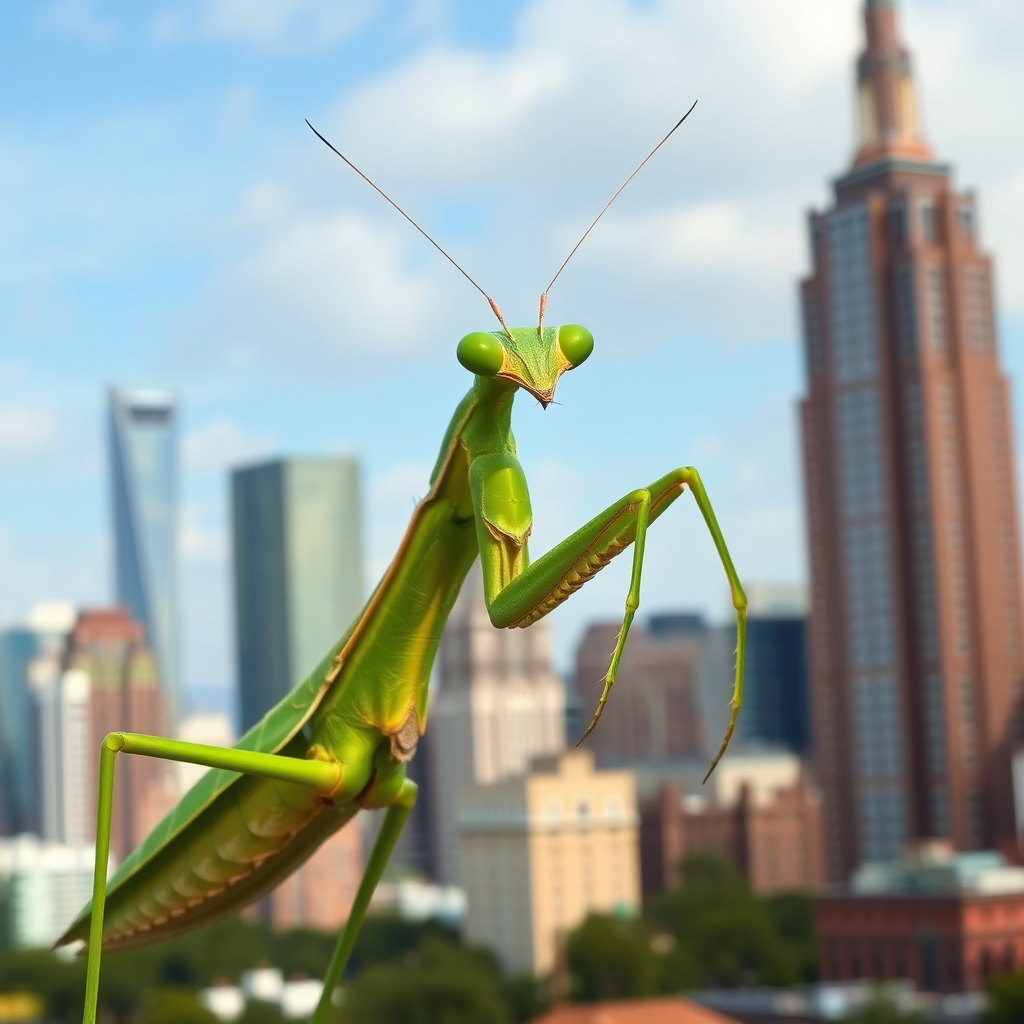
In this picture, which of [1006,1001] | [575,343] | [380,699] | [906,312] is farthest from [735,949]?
[575,343]

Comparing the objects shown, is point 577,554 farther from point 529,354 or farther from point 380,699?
point 380,699

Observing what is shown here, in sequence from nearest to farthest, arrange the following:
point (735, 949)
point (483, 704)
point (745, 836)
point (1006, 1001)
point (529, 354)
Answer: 1. point (529, 354)
2. point (1006, 1001)
3. point (735, 949)
4. point (745, 836)
5. point (483, 704)

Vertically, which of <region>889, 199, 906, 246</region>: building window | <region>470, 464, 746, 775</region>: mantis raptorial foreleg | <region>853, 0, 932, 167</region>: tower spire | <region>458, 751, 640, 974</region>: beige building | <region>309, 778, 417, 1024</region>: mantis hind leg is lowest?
<region>458, 751, 640, 974</region>: beige building

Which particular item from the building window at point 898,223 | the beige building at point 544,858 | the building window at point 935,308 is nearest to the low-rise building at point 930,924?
the beige building at point 544,858

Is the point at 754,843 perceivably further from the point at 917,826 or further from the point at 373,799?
the point at 373,799

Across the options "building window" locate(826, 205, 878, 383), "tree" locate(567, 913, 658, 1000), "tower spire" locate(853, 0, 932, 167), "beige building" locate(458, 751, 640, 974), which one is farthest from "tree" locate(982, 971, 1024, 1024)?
"tower spire" locate(853, 0, 932, 167)

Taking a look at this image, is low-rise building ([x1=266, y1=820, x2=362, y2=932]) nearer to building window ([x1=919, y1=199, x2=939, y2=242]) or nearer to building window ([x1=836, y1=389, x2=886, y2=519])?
building window ([x1=836, y1=389, x2=886, y2=519])

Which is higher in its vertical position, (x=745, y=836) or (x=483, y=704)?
(x=483, y=704)

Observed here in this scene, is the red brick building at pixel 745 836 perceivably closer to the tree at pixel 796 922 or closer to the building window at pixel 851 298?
the tree at pixel 796 922
